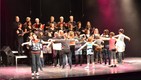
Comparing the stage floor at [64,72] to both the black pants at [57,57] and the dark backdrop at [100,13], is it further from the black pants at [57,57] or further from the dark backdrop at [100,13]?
the dark backdrop at [100,13]

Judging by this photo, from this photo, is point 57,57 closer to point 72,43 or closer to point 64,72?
point 72,43

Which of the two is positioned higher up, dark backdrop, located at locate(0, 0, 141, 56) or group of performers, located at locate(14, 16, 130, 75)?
dark backdrop, located at locate(0, 0, 141, 56)

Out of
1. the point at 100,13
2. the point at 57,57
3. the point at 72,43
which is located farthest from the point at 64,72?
the point at 100,13

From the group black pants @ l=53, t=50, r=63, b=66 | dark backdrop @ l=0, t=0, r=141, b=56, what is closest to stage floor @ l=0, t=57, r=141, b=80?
black pants @ l=53, t=50, r=63, b=66

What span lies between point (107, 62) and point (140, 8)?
3.98 meters

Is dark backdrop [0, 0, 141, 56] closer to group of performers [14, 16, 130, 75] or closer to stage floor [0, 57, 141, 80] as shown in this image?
group of performers [14, 16, 130, 75]

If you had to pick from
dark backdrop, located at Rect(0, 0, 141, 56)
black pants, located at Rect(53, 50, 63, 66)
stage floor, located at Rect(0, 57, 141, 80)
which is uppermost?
dark backdrop, located at Rect(0, 0, 141, 56)

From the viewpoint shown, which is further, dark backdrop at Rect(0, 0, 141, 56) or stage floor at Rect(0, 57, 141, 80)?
dark backdrop at Rect(0, 0, 141, 56)

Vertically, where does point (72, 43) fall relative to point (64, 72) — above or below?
above

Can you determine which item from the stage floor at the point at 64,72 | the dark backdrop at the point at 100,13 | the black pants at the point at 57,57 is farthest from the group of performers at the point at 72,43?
the dark backdrop at the point at 100,13

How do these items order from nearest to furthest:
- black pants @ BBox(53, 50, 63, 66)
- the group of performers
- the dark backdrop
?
1. the group of performers
2. black pants @ BBox(53, 50, 63, 66)
3. the dark backdrop

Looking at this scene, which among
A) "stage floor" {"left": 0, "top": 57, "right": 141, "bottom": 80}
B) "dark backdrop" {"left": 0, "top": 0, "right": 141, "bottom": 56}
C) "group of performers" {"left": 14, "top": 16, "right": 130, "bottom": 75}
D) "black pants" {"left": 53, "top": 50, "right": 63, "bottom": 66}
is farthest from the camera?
"dark backdrop" {"left": 0, "top": 0, "right": 141, "bottom": 56}

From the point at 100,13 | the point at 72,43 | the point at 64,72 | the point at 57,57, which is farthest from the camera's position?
the point at 100,13

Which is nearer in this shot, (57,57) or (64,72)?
(64,72)
